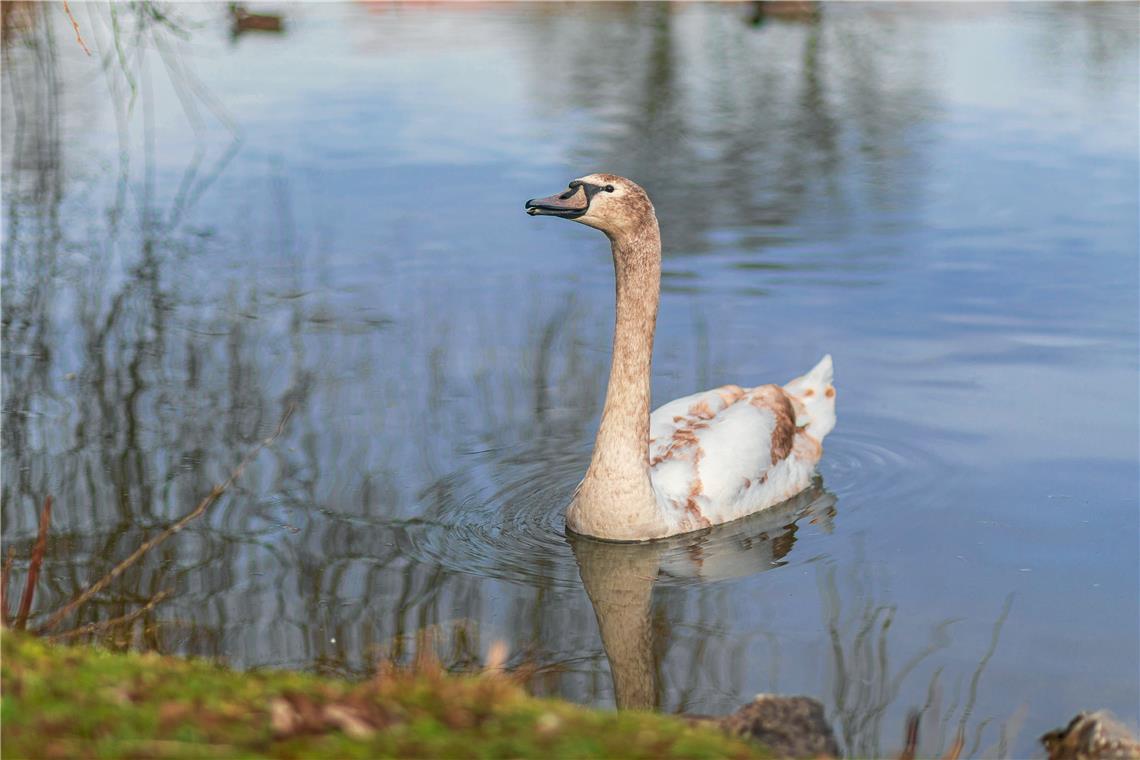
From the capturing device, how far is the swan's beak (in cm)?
698

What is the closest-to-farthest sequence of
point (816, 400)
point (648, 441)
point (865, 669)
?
point (865, 669) < point (648, 441) < point (816, 400)

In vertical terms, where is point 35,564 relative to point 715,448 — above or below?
above

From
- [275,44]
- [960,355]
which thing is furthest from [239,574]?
[275,44]

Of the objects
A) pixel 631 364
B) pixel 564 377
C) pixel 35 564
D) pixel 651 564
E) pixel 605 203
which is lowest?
pixel 651 564

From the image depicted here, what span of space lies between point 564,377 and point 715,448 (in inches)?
81.9

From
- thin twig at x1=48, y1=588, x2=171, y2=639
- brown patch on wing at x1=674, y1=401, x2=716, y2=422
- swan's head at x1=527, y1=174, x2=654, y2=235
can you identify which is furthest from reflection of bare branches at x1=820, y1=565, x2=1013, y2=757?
thin twig at x1=48, y1=588, x2=171, y2=639

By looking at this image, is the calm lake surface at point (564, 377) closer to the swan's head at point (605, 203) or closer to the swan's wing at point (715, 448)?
the swan's wing at point (715, 448)

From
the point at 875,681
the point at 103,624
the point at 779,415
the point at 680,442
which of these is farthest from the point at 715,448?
the point at 103,624

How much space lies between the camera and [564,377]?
962cm

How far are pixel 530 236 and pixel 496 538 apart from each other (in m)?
6.34

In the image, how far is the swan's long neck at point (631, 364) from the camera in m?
7.23

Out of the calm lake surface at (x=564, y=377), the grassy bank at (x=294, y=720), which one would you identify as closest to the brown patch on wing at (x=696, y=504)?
the calm lake surface at (x=564, y=377)

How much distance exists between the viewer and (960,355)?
985 cm

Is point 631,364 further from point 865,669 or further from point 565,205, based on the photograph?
point 865,669
